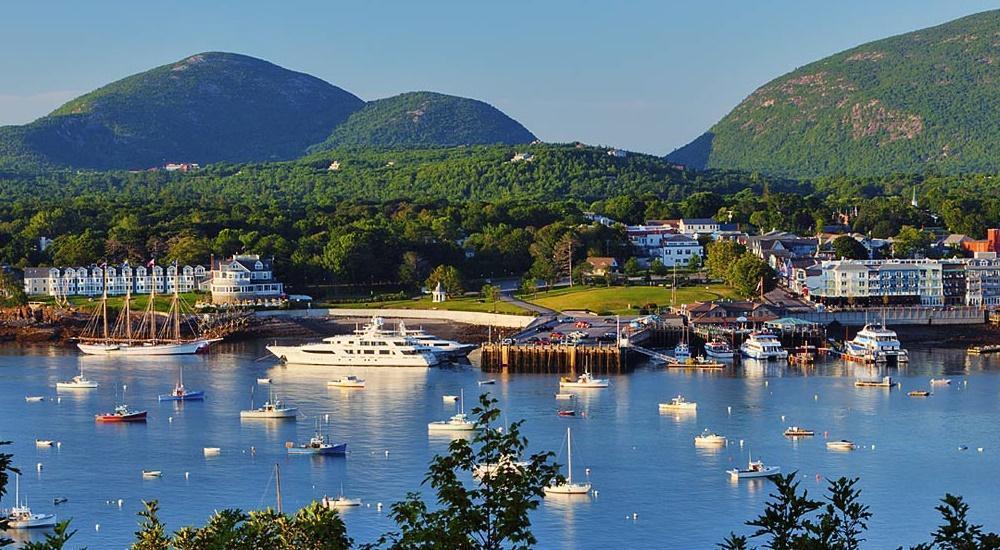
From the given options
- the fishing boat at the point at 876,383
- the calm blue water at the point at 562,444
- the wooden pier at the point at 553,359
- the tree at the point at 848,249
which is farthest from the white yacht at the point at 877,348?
the tree at the point at 848,249

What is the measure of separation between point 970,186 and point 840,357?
8467 cm

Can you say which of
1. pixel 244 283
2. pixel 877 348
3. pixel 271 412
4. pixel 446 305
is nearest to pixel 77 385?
pixel 271 412

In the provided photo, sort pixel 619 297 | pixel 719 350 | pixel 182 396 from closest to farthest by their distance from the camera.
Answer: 1. pixel 182 396
2. pixel 719 350
3. pixel 619 297

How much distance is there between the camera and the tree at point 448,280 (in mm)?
87750

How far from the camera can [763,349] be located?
6806 cm

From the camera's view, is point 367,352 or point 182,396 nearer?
point 182,396

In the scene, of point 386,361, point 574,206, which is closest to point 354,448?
point 386,361

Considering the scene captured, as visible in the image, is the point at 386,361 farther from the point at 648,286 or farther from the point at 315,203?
the point at 315,203

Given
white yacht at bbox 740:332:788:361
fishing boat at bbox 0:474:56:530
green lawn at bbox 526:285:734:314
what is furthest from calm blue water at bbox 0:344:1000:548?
green lawn at bbox 526:285:734:314

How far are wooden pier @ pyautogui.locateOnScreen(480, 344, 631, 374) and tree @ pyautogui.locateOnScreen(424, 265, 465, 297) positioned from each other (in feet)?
69.9

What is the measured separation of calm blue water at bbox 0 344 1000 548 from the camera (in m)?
37.8

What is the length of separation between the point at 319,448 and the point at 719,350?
1076 inches

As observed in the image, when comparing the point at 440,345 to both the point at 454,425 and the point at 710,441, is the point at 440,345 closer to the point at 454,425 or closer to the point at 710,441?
the point at 454,425

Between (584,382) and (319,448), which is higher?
(584,382)
